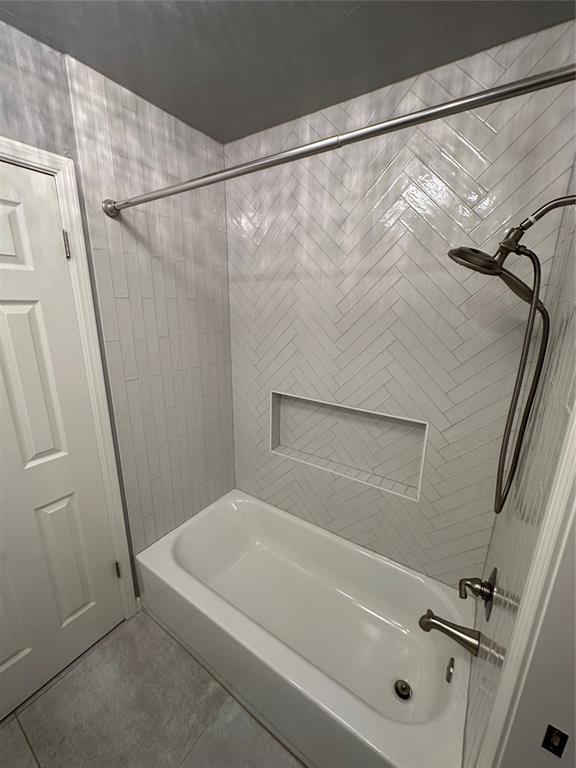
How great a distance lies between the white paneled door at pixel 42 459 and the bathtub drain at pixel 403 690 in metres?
1.43

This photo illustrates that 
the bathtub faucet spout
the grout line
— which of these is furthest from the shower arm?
the grout line

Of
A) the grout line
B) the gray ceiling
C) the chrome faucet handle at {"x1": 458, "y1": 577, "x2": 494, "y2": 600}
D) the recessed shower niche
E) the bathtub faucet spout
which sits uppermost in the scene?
the gray ceiling

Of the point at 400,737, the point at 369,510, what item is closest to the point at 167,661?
the point at 400,737

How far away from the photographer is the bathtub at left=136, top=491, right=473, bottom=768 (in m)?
1.02

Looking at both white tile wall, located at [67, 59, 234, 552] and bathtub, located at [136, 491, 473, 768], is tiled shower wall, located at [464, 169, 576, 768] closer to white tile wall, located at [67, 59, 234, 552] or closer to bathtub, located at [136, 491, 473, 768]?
bathtub, located at [136, 491, 473, 768]

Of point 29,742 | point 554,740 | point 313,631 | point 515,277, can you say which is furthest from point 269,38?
point 29,742

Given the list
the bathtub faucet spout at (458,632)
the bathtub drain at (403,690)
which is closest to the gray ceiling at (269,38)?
the bathtub faucet spout at (458,632)

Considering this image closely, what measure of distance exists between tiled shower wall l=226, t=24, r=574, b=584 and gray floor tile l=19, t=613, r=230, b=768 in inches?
37.8

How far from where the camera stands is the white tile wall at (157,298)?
1.24 metres

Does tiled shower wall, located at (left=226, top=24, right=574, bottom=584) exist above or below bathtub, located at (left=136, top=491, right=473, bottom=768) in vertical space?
above

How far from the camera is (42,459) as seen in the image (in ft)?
4.02

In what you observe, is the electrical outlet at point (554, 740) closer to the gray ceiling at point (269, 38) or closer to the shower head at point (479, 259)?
the shower head at point (479, 259)

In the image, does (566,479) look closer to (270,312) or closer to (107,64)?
(270,312)

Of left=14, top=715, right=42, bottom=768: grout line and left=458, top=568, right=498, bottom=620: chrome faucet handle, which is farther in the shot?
left=14, top=715, right=42, bottom=768: grout line
